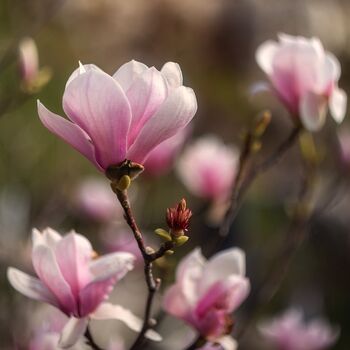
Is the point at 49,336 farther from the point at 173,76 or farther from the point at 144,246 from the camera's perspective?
the point at 173,76

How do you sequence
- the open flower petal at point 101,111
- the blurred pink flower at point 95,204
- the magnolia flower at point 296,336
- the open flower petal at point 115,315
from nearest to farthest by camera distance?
the open flower petal at point 101,111
the open flower petal at point 115,315
the magnolia flower at point 296,336
the blurred pink flower at point 95,204

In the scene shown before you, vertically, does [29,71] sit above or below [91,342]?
above

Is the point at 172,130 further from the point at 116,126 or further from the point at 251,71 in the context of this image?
the point at 251,71

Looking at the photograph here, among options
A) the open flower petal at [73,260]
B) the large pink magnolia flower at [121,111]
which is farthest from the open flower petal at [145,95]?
the open flower petal at [73,260]

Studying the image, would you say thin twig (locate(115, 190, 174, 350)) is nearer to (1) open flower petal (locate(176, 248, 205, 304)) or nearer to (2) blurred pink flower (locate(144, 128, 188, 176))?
(1) open flower petal (locate(176, 248, 205, 304))

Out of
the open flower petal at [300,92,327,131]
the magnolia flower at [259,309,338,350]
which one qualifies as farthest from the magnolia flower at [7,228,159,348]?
the magnolia flower at [259,309,338,350]

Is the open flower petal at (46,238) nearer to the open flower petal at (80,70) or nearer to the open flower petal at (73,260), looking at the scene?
the open flower petal at (73,260)

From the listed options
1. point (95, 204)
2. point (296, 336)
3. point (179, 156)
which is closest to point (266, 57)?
point (296, 336)
